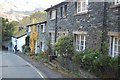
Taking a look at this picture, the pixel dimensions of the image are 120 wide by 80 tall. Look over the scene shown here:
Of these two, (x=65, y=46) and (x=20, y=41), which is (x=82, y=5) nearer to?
(x=65, y=46)

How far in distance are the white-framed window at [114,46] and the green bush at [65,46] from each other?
657 centimetres

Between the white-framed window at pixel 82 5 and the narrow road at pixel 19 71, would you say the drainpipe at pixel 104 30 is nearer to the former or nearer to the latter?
the white-framed window at pixel 82 5

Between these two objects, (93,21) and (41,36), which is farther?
(41,36)

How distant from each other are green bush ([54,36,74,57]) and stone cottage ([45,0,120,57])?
42 cm

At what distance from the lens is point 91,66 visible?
1484cm

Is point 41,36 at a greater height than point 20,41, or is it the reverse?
point 41,36

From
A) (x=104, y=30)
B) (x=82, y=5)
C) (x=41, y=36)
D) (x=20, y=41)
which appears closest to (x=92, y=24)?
(x=104, y=30)

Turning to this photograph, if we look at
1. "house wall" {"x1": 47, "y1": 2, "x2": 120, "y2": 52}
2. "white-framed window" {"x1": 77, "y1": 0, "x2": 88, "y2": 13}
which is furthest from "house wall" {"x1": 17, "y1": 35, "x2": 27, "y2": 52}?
"white-framed window" {"x1": 77, "y1": 0, "x2": 88, "y2": 13}

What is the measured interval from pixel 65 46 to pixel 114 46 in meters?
7.22

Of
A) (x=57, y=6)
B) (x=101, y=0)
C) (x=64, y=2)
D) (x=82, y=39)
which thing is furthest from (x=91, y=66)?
(x=57, y=6)

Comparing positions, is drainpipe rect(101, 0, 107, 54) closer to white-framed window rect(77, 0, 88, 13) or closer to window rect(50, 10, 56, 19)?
white-framed window rect(77, 0, 88, 13)

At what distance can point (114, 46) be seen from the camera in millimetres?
14961

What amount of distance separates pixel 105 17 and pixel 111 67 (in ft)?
13.3

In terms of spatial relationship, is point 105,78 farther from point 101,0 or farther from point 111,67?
point 101,0
